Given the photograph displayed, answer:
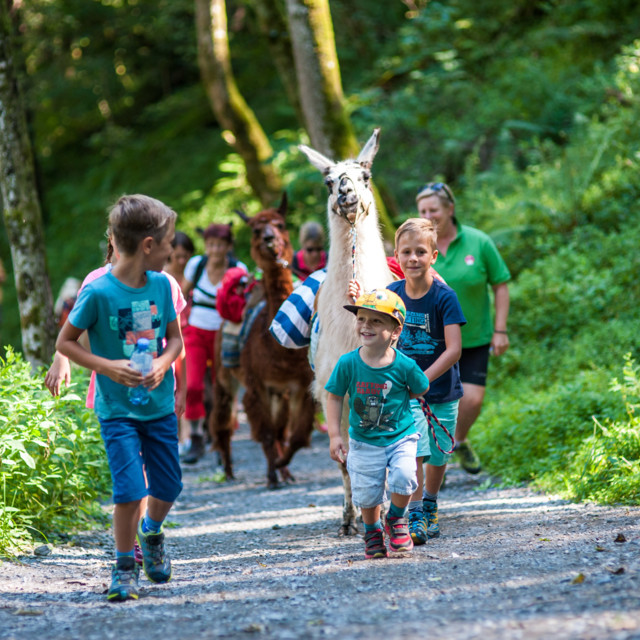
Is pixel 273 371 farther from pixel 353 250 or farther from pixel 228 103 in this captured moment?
pixel 228 103

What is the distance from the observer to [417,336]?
4945mm

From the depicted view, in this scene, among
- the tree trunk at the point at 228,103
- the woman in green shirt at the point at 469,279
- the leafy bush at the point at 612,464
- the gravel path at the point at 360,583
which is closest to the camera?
the gravel path at the point at 360,583

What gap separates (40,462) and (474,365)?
3.16 meters

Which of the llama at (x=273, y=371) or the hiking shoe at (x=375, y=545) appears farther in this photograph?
the llama at (x=273, y=371)

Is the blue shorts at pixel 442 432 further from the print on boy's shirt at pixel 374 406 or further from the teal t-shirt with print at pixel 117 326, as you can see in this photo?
the teal t-shirt with print at pixel 117 326

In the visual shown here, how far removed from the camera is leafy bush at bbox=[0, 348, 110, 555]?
490 cm

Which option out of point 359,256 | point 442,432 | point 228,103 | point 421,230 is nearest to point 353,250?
point 359,256

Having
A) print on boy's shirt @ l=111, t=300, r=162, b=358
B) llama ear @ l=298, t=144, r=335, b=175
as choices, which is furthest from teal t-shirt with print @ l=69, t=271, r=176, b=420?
llama ear @ l=298, t=144, r=335, b=175

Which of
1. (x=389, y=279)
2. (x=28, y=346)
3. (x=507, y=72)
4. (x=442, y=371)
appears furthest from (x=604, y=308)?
(x=507, y=72)

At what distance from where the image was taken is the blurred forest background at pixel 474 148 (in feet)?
24.1

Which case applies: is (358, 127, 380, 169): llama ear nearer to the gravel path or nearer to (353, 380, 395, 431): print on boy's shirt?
(353, 380, 395, 431): print on boy's shirt

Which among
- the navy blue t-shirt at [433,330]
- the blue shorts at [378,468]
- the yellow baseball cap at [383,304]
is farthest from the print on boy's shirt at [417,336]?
the blue shorts at [378,468]

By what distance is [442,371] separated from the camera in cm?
471

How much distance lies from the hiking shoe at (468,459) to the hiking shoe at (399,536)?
2.34 metres
